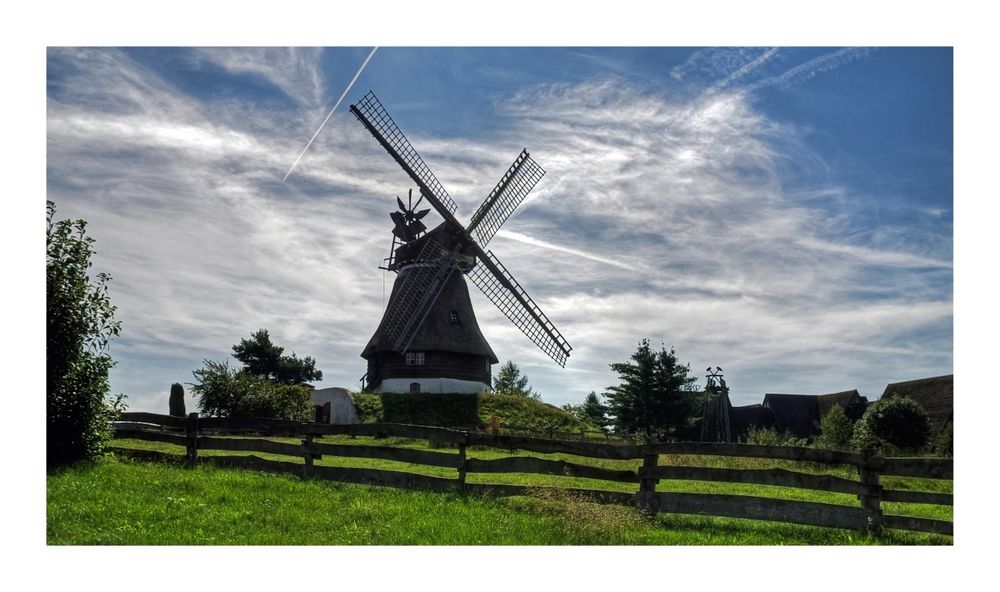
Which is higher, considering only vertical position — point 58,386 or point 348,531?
point 58,386

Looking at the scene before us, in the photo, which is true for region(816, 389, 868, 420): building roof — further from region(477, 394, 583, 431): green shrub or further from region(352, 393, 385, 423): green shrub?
region(352, 393, 385, 423): green shrub

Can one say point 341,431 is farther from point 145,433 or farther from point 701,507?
point 701,507

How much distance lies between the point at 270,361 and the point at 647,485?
43974mm

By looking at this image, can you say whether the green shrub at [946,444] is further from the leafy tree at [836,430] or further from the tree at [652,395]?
the tree at [652,395]

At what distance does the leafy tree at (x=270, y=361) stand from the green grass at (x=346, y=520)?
3972cm

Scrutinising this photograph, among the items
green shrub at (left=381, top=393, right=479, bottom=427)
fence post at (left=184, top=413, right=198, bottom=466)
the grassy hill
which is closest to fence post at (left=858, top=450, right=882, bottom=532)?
fence post at (left=184, top=413, right=198, bottom=466)

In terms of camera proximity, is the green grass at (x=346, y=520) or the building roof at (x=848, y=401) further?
the building roof at (x=848, y=401)

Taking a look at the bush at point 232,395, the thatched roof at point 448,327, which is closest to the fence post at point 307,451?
the bush at point 232,395

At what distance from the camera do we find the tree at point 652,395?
114ft

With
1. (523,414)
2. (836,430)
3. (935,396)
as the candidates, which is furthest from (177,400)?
(935,396)

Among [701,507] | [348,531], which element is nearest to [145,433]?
[348,531]

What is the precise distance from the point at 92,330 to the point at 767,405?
1550 inches

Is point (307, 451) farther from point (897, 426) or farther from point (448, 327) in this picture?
point (897, 426)

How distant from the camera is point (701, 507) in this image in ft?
33.3
